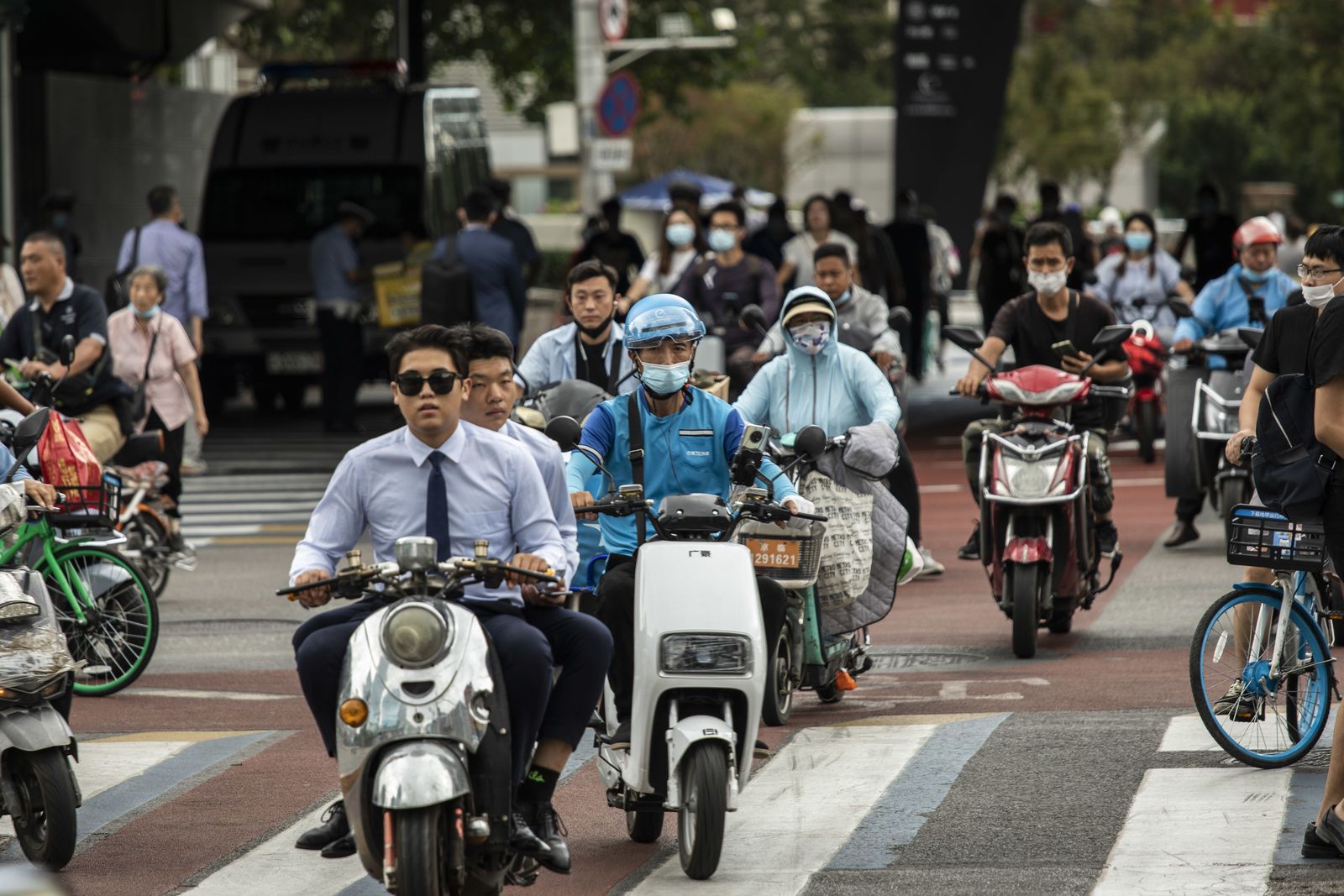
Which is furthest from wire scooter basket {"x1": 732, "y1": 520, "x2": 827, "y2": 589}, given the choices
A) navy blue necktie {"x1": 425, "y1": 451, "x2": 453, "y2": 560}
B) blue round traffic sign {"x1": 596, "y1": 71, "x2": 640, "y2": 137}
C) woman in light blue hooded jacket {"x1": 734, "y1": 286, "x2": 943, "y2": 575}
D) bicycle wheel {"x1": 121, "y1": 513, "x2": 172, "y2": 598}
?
blue round traffic sign {"x1": 596, "y1": 71, "x2": 640, "y2": 137}

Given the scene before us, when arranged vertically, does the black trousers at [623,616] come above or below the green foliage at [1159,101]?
below

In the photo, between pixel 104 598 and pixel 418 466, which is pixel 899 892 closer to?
pixel 418 466

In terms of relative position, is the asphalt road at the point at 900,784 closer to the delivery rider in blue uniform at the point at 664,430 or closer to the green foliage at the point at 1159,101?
the delivery rider in blue uniform at the point at 664,430

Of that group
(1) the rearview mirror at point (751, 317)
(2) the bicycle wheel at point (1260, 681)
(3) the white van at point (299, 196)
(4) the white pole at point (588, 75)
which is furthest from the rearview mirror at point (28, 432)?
(4) the white pole at point (588, 75)

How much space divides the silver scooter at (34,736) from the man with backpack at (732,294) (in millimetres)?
8306

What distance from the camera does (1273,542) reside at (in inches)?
297

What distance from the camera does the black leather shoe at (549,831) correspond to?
20.3 feet

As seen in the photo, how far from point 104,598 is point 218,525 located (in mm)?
6655

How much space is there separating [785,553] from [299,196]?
597 inches

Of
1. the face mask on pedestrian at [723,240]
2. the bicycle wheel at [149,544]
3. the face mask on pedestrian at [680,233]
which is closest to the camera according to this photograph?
the bicycle wheel at [149,544]

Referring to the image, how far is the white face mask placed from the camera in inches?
311

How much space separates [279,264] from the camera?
22.4m

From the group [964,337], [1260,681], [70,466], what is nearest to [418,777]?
[1260,681]

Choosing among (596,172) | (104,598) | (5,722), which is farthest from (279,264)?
(5,722)
